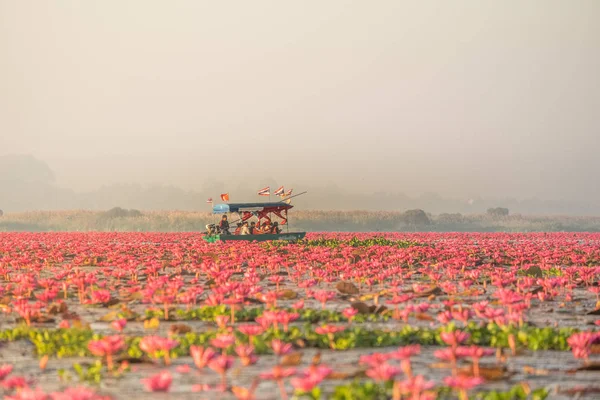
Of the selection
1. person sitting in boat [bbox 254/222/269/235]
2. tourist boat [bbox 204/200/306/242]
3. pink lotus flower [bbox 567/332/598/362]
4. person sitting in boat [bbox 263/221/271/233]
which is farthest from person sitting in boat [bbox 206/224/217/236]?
pink lotus flower [bbox 567/332/598/362]

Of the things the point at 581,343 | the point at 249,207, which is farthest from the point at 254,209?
the point at 581,343

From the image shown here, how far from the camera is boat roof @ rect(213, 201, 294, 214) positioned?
103 feet

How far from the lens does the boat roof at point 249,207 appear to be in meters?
31.4

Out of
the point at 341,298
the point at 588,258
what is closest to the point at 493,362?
the point at 341,298

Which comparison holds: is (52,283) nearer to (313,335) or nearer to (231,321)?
(231,321)

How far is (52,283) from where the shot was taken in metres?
10.5

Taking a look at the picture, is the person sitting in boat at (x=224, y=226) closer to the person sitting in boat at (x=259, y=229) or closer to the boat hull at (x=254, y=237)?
the boat hull at (x=254, y=237)

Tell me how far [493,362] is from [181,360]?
3.20 m

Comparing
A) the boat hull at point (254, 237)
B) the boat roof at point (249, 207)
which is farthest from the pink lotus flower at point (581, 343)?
the boat roof at point (249, 207)

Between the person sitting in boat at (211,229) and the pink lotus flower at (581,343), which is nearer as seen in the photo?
the pink lotus flower at (581,343)

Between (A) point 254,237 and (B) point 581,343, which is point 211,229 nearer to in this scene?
(A) point 254,237

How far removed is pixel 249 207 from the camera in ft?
106

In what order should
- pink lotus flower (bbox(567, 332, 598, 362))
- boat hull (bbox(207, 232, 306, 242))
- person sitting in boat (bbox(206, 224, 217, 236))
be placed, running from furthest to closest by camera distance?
person sitting in boat (bbox(206, 224, 217, 236)) < boat hull (bbox(207, 232, 306, 242)) < pink lotus flower (bbox(567, 332, 598, 362))

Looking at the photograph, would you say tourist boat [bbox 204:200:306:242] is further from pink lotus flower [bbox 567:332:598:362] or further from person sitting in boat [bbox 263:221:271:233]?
pink lotus flower [bbox 567:332:598:362]
